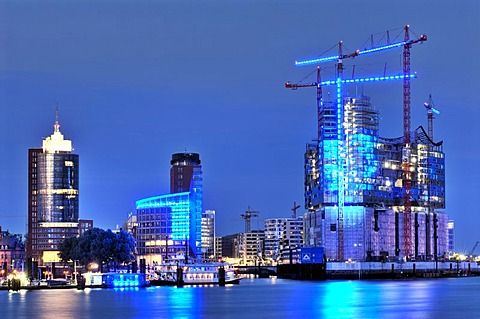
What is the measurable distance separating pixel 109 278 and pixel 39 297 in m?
34.8

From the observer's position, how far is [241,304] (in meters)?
133

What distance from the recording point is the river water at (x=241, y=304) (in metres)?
115

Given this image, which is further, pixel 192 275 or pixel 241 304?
pixel 192 275

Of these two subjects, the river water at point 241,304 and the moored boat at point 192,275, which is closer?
the river water at point 241,304

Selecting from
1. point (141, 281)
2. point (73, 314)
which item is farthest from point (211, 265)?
point (73, 314)

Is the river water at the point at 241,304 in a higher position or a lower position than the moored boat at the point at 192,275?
lower

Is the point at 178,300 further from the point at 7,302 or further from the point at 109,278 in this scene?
the point at 109,278

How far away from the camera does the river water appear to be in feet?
376

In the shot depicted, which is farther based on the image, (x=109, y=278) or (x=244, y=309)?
(x=109, y=278)

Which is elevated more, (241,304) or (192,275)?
(192,275)

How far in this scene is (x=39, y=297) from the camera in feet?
499

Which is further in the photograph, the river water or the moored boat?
the moored boat

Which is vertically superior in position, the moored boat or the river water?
the moored boat

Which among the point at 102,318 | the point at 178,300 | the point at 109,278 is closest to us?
the point at 102,318
